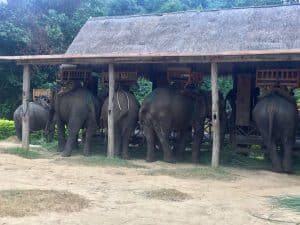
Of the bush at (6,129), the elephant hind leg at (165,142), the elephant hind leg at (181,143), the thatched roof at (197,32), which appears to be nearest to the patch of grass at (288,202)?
the elephant hind leg at (165,142)

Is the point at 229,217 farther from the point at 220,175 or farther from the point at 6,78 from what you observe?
the point at 6,78

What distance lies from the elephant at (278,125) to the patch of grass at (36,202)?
5844 mm

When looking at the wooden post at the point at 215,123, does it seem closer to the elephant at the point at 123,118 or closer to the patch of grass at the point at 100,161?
the patch of grass at the point at 100,161

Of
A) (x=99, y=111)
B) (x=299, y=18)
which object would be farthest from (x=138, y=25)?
(x=299, y=18)

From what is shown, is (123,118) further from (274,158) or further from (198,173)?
(274,158)

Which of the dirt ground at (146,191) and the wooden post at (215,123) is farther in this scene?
the wooden post at (215,123)

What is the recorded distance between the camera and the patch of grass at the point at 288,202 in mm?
7773

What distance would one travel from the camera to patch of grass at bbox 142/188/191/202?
27.1 ft

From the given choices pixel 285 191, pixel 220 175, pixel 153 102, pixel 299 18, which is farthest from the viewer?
pixel 299 18

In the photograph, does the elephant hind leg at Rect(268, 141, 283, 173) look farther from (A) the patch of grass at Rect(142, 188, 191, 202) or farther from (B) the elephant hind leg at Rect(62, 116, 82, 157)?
(B) the elephant hind leg at Rect(62, 116, 82, 157)

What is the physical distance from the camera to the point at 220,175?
11078mm

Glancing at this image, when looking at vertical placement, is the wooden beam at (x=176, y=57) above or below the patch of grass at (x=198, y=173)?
above

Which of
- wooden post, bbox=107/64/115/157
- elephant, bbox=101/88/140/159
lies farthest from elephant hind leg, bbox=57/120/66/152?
wooden post, bbox=107/64/115/157

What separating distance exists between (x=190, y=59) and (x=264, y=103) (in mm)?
2154
